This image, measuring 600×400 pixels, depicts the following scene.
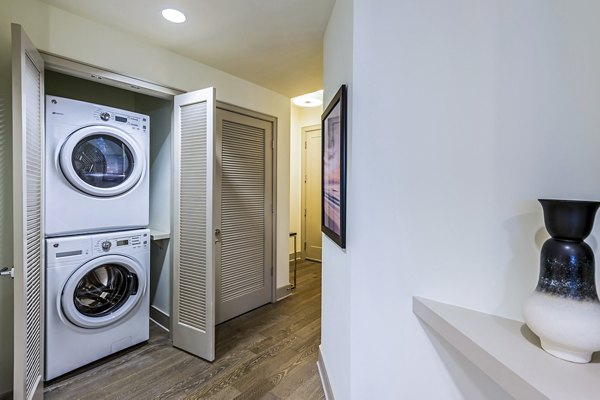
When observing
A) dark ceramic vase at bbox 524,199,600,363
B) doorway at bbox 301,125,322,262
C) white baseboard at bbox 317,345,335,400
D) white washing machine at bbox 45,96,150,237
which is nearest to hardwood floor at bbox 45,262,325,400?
white baseboard at bbox 317,345,335,400

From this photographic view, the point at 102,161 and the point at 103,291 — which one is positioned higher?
the point at 102,161

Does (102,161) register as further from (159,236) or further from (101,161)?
(159,236)

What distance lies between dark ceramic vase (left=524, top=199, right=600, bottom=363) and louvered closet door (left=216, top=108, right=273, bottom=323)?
8.15 feet

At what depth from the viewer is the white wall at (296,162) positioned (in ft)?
16.4

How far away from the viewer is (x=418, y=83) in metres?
1.17

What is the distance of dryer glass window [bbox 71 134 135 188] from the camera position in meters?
1.96

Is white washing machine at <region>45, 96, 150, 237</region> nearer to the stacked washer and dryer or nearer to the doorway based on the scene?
the stacked washer and dryer

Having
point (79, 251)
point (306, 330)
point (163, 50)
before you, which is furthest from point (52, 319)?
point (163, 50)

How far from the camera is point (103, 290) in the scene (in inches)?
83.3

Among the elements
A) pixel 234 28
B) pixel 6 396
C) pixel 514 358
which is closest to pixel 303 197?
pixel 234 28

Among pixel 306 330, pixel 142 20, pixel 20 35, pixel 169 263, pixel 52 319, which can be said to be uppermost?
pixel 142 20

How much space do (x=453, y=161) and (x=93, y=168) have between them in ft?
7.69

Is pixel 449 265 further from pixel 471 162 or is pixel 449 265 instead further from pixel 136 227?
pixel 136 227

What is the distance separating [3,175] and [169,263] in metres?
1.28
